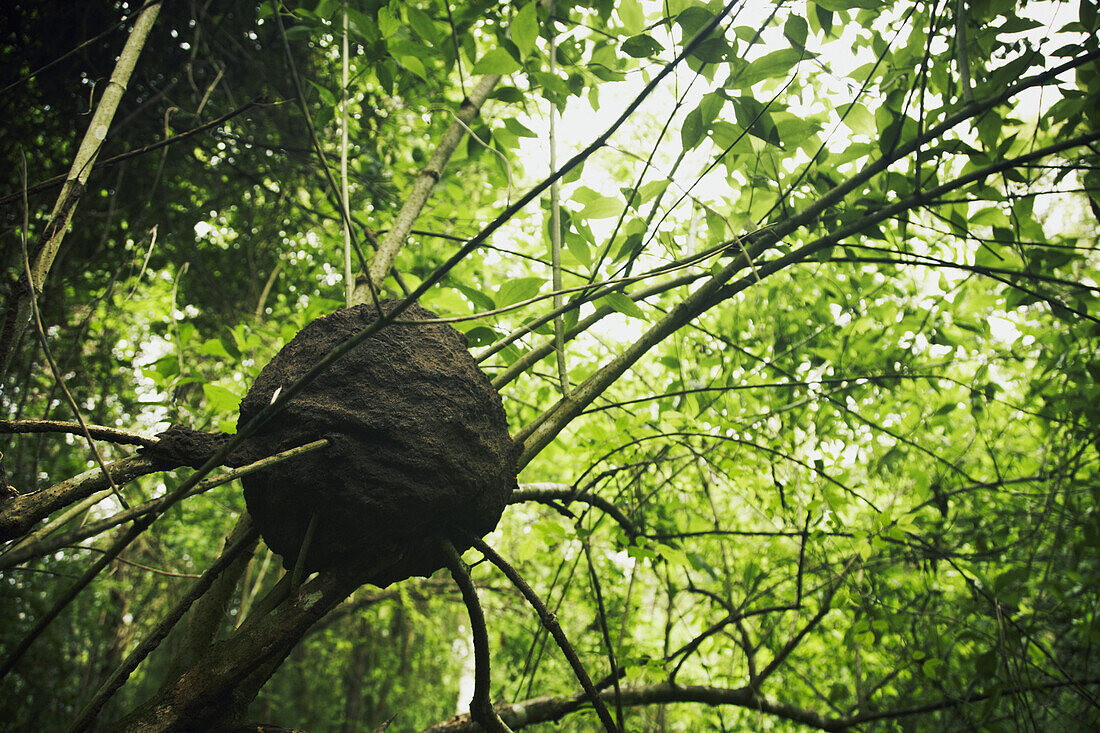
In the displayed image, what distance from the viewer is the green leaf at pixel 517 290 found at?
131cm

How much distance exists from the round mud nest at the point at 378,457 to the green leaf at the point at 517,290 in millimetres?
229

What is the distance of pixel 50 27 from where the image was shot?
6.88 feet

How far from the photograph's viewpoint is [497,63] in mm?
1244

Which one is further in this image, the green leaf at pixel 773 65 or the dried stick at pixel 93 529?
the green leaf at pixel 773 65

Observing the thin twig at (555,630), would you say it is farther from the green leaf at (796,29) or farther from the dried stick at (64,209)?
the green leaf at (796,29)

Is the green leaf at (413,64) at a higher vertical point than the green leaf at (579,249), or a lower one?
higher

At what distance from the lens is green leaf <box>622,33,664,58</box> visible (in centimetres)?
109

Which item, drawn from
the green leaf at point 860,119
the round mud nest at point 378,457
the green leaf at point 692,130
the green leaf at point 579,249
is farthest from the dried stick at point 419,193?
the green leaf at point 860,119

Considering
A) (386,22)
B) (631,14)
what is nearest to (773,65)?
(631,14)

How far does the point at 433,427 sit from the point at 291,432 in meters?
0.26

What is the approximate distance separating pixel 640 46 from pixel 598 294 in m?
0.49

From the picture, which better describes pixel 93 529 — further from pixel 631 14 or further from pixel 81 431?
pixel 631 14

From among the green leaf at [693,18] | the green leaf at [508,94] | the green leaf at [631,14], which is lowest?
the green leaf at [693,18]

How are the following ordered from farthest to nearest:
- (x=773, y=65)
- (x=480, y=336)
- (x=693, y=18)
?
1. (x=480, y=336)
2. (x=773, y=65)
3. (x=693, y=18)
